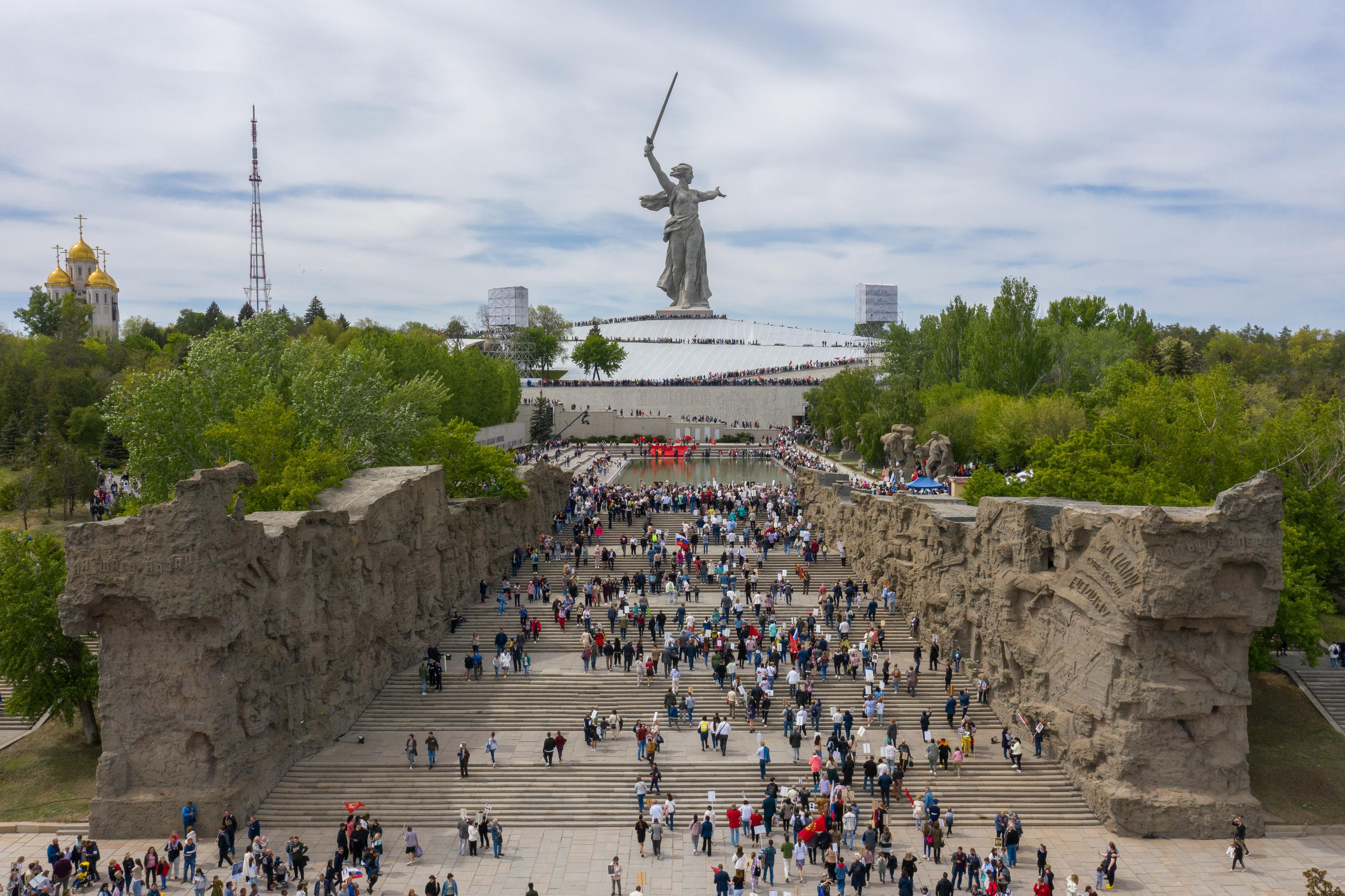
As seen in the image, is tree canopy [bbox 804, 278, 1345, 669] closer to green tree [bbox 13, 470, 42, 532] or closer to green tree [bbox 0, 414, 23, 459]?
green tree [bbox 13, 470, 42, 532]

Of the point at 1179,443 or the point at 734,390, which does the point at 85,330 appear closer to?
the point at 734,390

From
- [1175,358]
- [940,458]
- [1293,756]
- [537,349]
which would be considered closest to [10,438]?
[940,458]

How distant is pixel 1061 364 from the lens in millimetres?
55281

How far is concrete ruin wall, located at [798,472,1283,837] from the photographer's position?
1797 cm

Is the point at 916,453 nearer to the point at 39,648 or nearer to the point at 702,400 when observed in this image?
the point at 39,648

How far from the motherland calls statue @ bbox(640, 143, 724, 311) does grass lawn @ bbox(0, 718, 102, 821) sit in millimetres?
75503

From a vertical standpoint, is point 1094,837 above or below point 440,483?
below

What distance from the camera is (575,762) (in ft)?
68.5

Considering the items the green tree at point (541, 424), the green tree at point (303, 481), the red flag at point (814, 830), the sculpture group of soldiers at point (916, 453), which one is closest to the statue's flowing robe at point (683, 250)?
the green tree at point (541, 424)

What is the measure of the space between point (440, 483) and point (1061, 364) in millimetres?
39283

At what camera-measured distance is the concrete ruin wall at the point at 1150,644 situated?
18.0 m

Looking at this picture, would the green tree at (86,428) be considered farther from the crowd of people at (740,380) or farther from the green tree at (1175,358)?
the green tree at (1175,358)

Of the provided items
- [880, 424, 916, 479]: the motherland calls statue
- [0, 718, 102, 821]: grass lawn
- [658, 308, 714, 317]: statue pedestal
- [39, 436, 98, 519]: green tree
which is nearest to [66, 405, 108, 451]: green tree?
[39, 436, 98, 519]: green tree

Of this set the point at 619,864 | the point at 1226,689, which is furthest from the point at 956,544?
the point at 619,864
